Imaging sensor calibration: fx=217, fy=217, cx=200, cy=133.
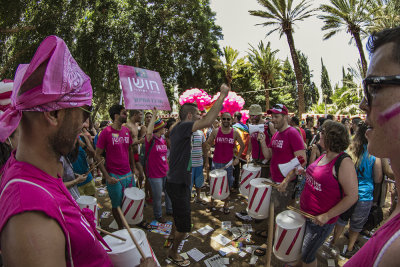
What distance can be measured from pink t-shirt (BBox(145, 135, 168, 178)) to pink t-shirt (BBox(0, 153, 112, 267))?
11.2 feet

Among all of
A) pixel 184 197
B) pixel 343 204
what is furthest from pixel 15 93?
pixel 343 204

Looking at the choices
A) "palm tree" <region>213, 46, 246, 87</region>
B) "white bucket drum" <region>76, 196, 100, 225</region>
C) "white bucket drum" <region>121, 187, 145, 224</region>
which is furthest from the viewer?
"palm tree" <region>213, 46, 246, 87</region>

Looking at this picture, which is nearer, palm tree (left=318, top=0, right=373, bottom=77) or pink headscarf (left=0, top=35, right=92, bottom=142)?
pink headscarf (left=0, top=35, right=92, bottom=142)

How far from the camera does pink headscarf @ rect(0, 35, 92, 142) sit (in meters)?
0.89

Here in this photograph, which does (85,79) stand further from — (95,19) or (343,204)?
(95,19)

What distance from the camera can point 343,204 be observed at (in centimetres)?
221

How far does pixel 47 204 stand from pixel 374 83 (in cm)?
137

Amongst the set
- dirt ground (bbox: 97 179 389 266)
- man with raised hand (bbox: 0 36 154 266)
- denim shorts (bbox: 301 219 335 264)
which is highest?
man with raised hand (bbox: 0 36 154 266)

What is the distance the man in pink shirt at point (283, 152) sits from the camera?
11.6ft

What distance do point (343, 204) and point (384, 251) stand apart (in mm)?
1684

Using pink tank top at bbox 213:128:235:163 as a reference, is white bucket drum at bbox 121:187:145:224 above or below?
below

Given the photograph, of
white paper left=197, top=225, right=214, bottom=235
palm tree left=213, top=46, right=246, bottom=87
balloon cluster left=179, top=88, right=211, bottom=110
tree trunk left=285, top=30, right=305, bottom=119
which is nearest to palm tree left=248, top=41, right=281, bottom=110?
palm tree left=213, top=46, right=246, bottom=87

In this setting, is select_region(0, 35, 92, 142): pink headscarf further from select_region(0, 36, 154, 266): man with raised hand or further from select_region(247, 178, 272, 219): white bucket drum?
select_region(247, 178, 272, 219): white bucket drum

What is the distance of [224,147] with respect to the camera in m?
5.16
